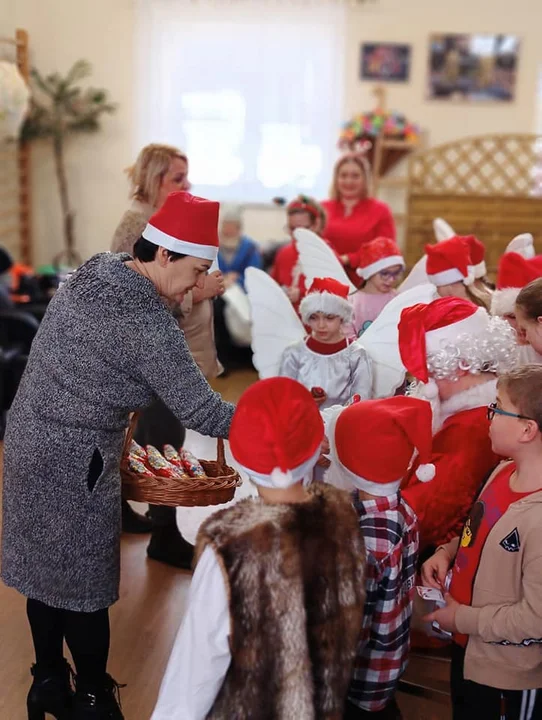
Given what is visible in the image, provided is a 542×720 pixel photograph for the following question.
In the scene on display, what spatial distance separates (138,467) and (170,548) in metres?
1.02

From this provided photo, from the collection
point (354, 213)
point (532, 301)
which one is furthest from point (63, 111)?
point (532, 301)

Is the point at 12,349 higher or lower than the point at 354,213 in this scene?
lower

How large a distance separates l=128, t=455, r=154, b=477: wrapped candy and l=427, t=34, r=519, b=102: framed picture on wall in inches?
242

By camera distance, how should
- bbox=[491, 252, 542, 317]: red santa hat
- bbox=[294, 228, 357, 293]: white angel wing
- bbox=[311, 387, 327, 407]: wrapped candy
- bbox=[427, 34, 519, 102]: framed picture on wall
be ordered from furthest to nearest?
bbox=[427, 34, 519, 102]: framed picture on wall < bbox=[294, 228, 357, 293]: white angel wing < bbox=[491, 252, 542, 317]: red santa hat < bbox=[311, 387, 327, 407]: wrapped candy

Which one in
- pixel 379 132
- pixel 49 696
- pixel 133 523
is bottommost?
pixel 133 523

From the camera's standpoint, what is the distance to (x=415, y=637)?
2.24 m

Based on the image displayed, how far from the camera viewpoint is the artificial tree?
280 inches

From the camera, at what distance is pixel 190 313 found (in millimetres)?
2584

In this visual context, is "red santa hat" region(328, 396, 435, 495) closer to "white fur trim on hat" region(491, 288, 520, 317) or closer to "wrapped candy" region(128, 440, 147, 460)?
"wrapped candy" region(128, 440, 147, 460)

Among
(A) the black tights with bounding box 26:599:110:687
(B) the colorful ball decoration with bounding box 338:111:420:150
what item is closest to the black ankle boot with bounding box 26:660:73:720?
(A) the black tights with bounding box 26:599:110:687

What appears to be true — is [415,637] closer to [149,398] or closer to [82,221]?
[149,398]

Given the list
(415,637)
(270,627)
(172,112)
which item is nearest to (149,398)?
(270,627)

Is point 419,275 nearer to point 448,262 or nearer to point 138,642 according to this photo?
point 448,262

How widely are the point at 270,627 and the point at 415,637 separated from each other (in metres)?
1.05
